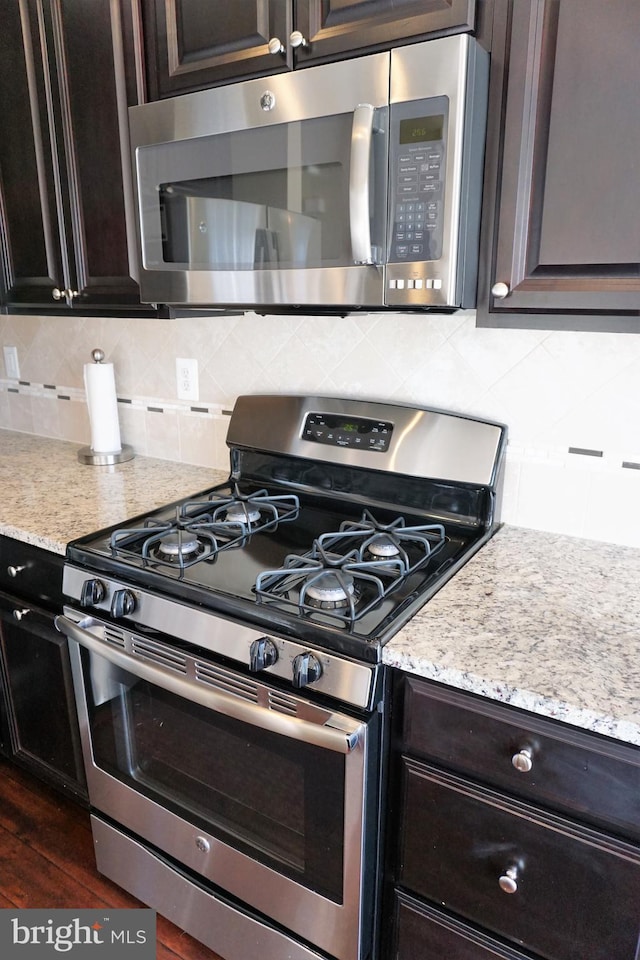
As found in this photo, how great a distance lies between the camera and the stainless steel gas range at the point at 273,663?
1108 millimetres

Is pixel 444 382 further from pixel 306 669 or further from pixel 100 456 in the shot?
pixel 100 456

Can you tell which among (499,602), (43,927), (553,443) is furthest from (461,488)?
(43,927)

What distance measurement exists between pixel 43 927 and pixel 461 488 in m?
1.38

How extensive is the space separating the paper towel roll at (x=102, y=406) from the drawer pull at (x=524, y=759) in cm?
154

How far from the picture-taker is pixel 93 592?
1.35m

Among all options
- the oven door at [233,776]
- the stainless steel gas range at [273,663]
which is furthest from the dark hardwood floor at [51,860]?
the oven door at [233,776]

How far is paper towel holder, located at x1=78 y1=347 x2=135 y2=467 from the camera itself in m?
2.03

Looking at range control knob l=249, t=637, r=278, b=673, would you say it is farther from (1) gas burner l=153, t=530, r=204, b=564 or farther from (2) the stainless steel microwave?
(2) the stainless steel microwave

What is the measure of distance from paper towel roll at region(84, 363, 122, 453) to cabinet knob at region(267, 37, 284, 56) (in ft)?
3.52

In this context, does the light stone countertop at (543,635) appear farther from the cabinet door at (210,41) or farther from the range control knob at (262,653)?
the cabinet door at (210,41)

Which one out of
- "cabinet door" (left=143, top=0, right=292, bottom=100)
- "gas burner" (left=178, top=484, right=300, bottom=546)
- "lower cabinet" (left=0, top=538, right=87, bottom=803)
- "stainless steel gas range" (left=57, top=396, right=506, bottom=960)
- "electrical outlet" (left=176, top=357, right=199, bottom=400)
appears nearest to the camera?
"stainless steel gas range" (left=57, top=396, right=506, bottom=960)

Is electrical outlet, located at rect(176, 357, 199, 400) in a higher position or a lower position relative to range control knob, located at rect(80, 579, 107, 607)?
higher

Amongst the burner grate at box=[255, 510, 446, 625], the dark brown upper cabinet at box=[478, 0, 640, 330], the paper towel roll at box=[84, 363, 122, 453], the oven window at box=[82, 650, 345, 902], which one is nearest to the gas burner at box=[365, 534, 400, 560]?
the burner grate at box=[255, 510, 446, 625]

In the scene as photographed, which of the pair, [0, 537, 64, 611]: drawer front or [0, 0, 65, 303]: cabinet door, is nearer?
[0, 537, 64, 611]: drawer front
